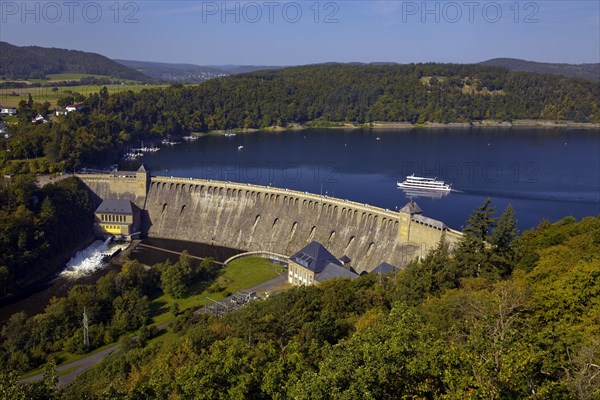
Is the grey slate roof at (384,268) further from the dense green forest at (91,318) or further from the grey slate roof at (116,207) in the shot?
the grey slate roof at (116,207)

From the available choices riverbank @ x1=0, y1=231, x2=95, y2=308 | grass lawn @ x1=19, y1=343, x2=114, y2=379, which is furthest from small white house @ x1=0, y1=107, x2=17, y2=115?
grass lawn @ x1=19, y1=343, x2=114, y2=379

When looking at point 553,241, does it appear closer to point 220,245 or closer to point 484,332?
point 484,332

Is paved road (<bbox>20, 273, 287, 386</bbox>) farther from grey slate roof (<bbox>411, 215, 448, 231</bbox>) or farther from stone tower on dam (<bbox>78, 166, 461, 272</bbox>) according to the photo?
grey slate roof (<bbox>411, 215, 448, 231</bbox>)

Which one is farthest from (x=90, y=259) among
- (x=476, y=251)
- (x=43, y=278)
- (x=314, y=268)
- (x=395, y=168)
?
(x=395, y=168)

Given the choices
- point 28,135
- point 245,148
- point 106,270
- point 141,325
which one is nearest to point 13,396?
point 141,325

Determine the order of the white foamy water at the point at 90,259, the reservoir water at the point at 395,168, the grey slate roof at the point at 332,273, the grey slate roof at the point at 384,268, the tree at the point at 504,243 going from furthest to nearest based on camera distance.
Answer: the reservoir water at the point at 395,168 → the white foamy water at the point at 90,259 → the grey slate roof at the point at 384,268 → the grey slate roof at the point at 332,273 → the tree at the point at 504,243

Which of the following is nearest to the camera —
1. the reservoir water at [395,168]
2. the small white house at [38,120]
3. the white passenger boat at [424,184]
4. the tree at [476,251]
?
the tree at [476,251]

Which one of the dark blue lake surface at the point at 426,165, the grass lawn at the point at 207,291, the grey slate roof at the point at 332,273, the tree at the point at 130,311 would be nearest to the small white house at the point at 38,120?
the dark blue lake surface at the point at 426,165

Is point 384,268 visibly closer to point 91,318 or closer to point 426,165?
point 91,318
